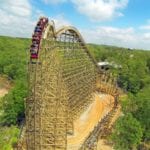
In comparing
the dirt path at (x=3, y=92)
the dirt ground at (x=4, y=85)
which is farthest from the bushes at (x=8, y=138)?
the dirt ground at (x=4, y=85)

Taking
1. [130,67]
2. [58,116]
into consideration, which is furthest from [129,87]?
[58,116]

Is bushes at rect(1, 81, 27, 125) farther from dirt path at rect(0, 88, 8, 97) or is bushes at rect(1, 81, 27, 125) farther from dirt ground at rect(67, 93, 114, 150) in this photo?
dirt path at rect(0, 88, 8, 97)

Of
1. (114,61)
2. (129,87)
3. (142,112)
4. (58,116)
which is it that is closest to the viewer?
(58,116)

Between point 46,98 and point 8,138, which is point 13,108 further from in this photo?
point 46,98

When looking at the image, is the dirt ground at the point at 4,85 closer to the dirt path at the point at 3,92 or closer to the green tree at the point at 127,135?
the dirt path at the point at 3,92

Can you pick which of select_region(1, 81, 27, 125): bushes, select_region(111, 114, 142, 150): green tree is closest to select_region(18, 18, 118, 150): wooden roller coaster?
select_region(111, 114, 142, 150): green tree

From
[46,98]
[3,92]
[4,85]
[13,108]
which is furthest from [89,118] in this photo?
[4,85]

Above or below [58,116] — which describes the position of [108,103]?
below

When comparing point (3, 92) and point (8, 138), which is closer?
point (8, 138)

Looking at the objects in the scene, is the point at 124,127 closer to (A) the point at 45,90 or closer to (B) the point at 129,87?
(A) the point at 45,90
